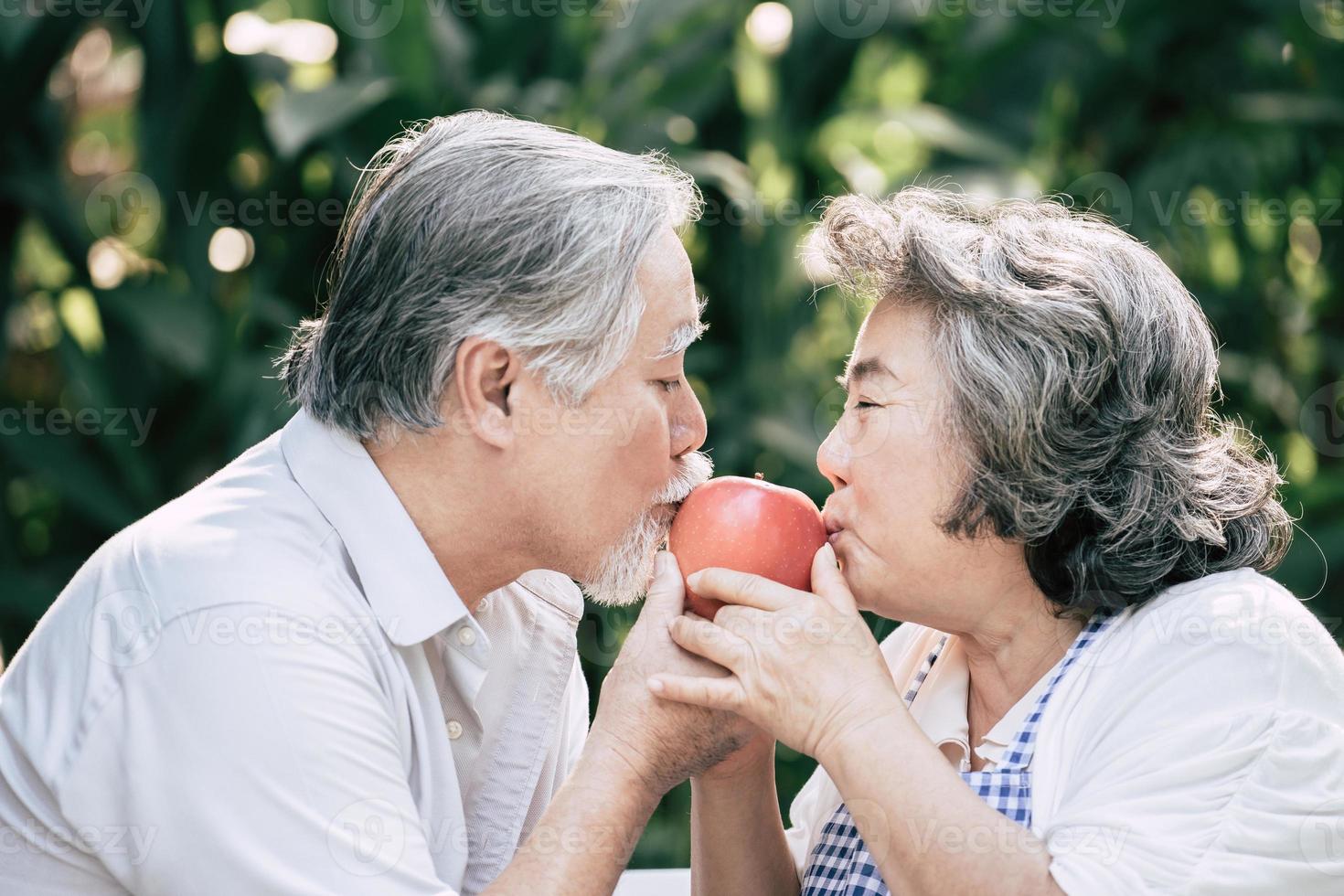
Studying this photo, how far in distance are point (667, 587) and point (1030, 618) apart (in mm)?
504

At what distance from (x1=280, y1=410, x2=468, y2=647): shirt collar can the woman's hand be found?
0.32 meters

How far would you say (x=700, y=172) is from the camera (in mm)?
3814

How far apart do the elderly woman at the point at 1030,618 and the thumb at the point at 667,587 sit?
71 mm

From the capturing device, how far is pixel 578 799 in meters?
1.57

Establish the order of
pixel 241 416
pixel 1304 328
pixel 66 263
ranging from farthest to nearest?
pixel 1304 328, pixel 66 263, pixel 241 416

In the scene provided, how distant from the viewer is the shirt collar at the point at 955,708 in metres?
1.71

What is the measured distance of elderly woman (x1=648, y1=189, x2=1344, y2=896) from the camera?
142 cm

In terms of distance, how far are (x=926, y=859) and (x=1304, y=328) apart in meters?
3.95

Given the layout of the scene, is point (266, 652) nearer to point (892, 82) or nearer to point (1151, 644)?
point (1151, 644)

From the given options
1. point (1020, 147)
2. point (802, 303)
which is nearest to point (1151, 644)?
point (802, 303)
